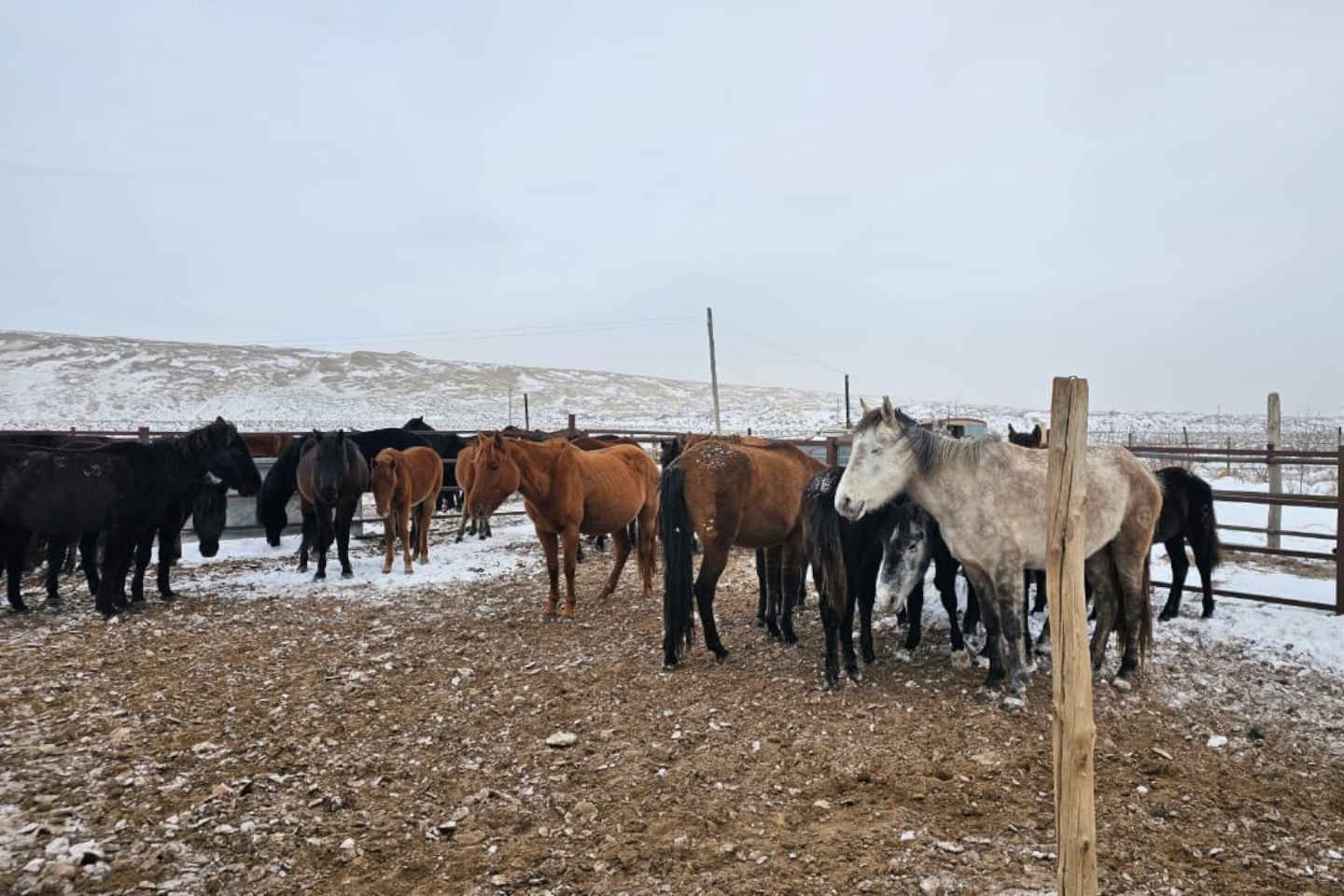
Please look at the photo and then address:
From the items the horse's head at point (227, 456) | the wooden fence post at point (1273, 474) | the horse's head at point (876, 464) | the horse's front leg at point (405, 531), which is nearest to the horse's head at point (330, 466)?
the horse's head at point (227, 456)

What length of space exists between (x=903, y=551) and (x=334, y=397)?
54333 mm

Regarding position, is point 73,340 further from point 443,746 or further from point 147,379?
point 443,746

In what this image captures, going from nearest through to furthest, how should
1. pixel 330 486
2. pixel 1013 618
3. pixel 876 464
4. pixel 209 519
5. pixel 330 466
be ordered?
pixel 1013 618 < pixel 876 464 < pixel 330 486 < pixel 330 466 < pixel 209 519

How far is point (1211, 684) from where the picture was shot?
471 cm

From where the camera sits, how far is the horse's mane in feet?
15.5

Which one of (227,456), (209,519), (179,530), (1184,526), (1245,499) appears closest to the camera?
(1184,526)

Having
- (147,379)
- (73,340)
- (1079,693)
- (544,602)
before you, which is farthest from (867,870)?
(73,340)

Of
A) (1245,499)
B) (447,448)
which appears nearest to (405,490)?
(447,448)

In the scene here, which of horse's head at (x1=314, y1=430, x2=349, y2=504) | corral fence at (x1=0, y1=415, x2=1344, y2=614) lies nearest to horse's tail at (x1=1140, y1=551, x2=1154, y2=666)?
corral fence at (x1=0, y1=415, x2=1344, y2=614)

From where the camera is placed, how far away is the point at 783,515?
5.77m

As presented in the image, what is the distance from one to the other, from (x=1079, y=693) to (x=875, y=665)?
10.8 feet

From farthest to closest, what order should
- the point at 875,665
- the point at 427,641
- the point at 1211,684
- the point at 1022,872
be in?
the point at 427,641
the point at 875,665
the point at 1211,684
the point at 1022,872

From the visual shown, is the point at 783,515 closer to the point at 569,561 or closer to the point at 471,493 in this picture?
the point at 569,561

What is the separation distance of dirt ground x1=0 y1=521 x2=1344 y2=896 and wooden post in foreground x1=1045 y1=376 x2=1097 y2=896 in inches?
25.2
